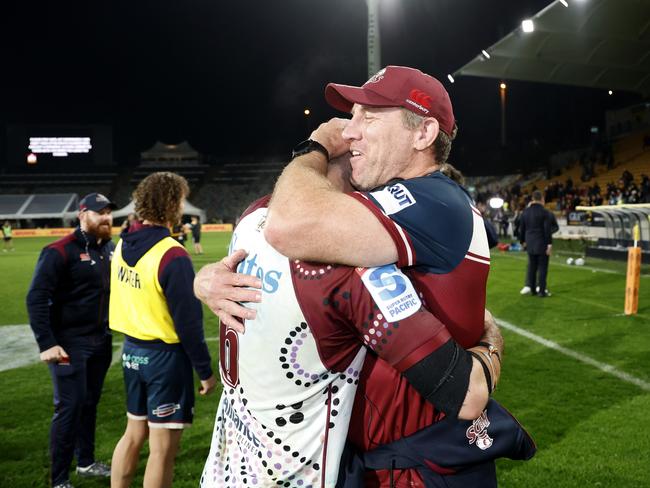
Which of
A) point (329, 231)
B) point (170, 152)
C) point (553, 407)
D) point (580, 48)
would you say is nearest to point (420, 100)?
point (329, 231)

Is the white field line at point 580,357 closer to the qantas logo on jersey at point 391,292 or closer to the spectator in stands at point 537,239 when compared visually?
the spectator in stands at point 537,239

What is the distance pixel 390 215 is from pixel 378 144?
1.08 feet

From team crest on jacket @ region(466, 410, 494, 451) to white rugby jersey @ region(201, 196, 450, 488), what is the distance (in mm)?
362

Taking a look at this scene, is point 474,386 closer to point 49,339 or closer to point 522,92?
point 49,339

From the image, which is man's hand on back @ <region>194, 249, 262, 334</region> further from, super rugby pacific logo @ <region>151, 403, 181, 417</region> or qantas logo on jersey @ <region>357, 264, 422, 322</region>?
super rugby pacific logo @ <region>151, 403, 181, 417</region>

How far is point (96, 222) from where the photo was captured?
15.1 feet

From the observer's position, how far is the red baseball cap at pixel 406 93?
1.70m

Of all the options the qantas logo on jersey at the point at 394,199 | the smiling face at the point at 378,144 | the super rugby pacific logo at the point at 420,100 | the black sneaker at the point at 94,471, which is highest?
the super rugby pacific logo at the point at 420,100

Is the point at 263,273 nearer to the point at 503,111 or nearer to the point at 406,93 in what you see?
the point at 406,93

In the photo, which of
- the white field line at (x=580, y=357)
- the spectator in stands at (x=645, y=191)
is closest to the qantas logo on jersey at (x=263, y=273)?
the white field line at (x=580, y=357)

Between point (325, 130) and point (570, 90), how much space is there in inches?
2172

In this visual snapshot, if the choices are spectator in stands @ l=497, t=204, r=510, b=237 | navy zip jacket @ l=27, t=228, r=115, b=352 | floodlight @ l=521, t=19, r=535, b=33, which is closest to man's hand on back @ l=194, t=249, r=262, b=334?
navy zip jacket @ l=27, t=228, r=115, b=352

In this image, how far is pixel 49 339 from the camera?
14.1 feet

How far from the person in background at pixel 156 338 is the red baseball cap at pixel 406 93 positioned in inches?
90.8
